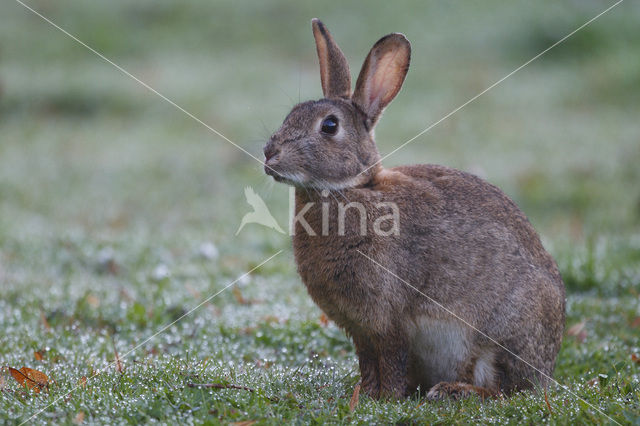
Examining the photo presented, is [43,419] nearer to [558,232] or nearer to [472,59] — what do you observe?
[558,232]

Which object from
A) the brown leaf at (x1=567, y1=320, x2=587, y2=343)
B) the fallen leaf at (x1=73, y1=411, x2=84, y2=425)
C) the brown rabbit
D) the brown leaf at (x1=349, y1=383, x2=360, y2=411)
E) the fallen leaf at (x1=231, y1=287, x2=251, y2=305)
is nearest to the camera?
the fallen leaf at (x1=73, y1=411, x2=84, y2=425)

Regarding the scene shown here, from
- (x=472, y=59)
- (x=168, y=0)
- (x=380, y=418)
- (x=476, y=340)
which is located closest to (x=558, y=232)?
(x=476, y=340)

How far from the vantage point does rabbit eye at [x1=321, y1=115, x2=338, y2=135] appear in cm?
Result: 420

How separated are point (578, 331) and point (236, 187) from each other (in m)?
5.85

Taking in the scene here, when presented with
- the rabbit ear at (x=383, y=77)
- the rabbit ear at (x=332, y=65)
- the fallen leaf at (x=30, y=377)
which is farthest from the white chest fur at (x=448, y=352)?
the fallen leaf at (x=30, y=377)

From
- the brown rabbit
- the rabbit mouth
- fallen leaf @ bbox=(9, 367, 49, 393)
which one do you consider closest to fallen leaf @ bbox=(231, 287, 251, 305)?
the brown rabbit

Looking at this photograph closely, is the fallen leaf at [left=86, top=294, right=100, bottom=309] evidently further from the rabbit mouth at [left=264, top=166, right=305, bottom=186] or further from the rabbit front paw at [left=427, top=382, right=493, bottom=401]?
the rabbit front paw at [left=427, top=382, right=493, bottom=401]

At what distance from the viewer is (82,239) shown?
25.4 feet

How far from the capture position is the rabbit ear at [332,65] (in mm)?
4457

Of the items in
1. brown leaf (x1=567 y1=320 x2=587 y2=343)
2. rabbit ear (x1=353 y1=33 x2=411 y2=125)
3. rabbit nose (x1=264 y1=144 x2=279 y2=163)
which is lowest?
brown leaf (x1=567 y1=320 x2=587 y2=343)

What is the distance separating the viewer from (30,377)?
4.15 metres

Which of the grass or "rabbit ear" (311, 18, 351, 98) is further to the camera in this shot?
"rabbit ear" (311, 18, 351, 98)

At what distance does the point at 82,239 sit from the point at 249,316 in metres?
2.78

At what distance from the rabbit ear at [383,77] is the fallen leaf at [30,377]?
229 centimetres
